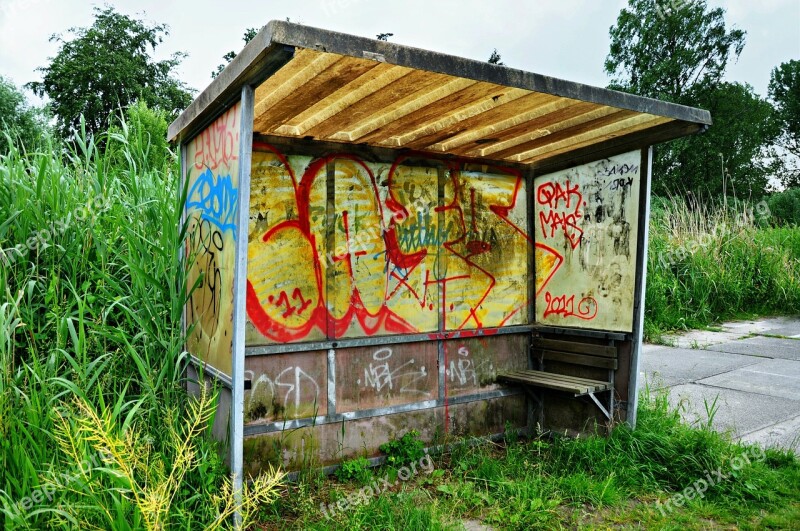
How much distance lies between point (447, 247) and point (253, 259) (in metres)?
1.65

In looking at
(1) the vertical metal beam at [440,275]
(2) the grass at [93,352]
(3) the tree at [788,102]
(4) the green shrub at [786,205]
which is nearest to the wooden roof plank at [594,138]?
(1) the vertical metal beam at [440,275]

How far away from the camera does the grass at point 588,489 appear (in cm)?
338

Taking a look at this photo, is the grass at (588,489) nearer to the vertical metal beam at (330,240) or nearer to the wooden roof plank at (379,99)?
the vertical metal beam at (330,240)

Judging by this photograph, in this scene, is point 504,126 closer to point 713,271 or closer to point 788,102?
point 713,271

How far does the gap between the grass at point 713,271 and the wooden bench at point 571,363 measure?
207 inches

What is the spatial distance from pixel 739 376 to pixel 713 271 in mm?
4247

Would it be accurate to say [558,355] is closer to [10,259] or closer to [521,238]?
[521,238]

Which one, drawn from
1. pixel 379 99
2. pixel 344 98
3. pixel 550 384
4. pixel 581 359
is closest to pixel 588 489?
pixel 550 384

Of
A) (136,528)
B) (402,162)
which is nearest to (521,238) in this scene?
(402,162)

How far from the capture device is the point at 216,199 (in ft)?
11.3

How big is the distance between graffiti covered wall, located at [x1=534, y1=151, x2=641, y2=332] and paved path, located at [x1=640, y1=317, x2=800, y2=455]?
1118 millimetres

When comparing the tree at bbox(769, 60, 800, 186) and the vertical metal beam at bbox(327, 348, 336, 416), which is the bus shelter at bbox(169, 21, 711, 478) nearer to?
the vertical metal beam at bbox(327, 348, 336, 416)

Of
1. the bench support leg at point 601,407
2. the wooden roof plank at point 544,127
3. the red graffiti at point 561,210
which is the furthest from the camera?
the red graffiti at point 561,210

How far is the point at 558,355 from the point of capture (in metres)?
4.99
